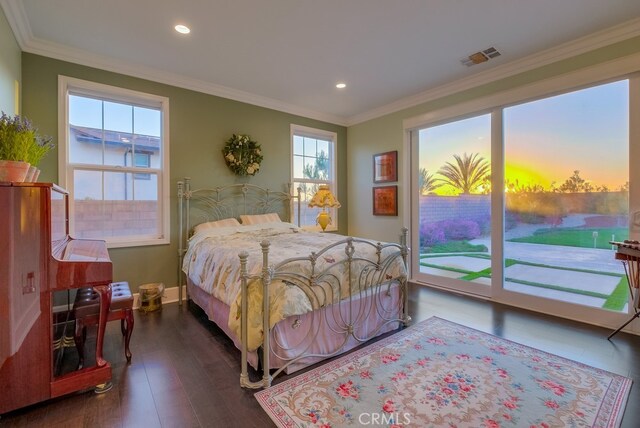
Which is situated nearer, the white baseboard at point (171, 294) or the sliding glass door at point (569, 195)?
the sliding glass door at point (569, 195)

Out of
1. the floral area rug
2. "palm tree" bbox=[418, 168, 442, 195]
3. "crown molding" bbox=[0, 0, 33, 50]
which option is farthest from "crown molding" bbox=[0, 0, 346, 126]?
the floral area rug

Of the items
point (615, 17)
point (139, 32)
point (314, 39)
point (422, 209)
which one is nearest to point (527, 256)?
point (422, 209)

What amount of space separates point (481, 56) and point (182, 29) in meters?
3.06

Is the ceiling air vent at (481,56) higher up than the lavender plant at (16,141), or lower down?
higher up

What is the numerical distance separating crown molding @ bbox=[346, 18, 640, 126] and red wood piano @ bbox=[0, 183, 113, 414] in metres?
4.24

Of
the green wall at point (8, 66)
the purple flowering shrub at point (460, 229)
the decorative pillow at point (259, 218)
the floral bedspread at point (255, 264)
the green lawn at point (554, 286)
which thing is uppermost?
the green wall at point (8, 66)

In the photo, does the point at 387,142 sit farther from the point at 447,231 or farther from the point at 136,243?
the point at 136,243

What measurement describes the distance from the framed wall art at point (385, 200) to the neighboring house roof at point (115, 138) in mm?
3299

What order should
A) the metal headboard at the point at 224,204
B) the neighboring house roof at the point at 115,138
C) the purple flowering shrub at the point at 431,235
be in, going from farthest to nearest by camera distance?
the purple flowering shrub at the point at 431,235, the metal headboard at the point at 224,204, the neighboring house roof at the point at 115,138

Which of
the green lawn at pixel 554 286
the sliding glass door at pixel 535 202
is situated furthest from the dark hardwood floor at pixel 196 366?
the sliding glass door at pixel 535 202

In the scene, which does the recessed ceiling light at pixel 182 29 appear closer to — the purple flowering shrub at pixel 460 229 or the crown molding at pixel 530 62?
the crown molding at pixel 530 62

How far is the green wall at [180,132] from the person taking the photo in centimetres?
295

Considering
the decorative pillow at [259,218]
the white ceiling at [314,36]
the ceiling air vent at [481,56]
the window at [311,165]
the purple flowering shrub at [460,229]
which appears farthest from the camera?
the window at [311,165]

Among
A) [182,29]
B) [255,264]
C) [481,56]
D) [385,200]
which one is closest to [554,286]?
[385,200]
